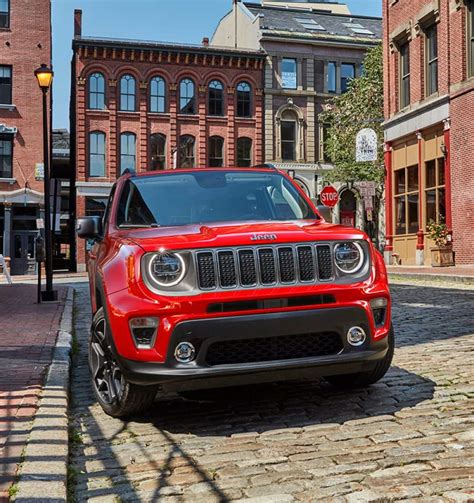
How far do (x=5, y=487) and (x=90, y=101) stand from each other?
3619 centimetres

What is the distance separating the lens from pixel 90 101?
3709 centimetres

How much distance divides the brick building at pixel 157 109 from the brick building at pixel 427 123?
1390 cm

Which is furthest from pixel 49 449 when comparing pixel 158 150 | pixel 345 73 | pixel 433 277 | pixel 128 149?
pixel 345 73

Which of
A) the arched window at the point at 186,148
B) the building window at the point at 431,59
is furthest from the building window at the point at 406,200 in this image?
the arched window at the point at 186,148

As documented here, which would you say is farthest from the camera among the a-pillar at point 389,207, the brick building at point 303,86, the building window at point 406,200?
the brick building at point 303,86

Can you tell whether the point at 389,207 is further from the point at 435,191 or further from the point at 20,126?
the point at 20,126

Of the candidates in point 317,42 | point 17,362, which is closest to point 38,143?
→ point 317,42

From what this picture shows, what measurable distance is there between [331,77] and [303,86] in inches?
86.6

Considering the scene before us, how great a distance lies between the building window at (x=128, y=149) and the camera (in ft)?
124

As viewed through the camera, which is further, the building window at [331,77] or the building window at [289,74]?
the building window at [331,77]

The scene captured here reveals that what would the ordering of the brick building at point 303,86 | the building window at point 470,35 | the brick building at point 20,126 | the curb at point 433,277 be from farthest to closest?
the brick building at point 303,86, the brick building at point 20,126, the building window at point 470,35, the curb at point 433,277

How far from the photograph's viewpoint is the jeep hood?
4.04m

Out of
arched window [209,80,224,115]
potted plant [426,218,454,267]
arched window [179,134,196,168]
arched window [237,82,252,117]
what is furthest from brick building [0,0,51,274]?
potted plant [426,218,454,267]

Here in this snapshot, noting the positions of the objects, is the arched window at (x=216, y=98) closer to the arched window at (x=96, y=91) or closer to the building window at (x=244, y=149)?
the building window at (x=244, y=149)
